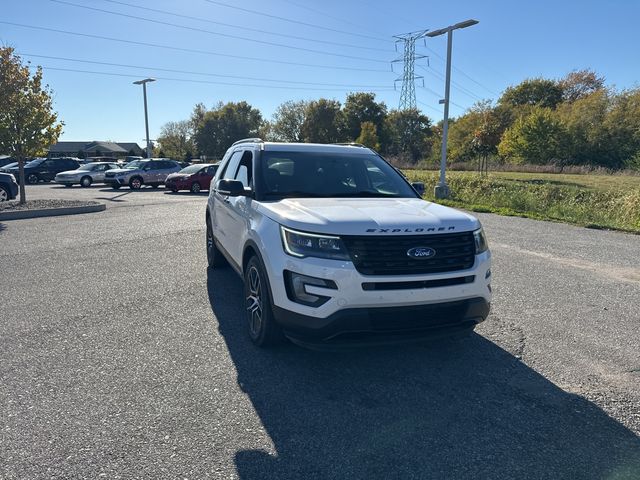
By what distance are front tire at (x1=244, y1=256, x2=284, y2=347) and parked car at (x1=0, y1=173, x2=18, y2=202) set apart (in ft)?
46.4

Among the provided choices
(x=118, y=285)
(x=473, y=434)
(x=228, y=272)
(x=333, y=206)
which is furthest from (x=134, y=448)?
(x=228, y=272)

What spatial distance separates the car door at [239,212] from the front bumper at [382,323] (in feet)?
4.21

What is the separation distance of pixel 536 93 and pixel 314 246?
77562mm

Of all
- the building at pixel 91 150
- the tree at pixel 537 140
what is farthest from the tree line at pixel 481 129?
the building at pixel 91 150

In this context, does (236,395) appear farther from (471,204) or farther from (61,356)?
(471,204)

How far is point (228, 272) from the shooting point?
6980 millimetres

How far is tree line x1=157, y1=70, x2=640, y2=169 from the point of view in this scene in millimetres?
43344

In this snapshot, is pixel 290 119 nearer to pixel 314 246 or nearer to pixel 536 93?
pixel 536 93

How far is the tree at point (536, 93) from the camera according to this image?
2734 inches

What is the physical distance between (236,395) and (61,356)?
5.65ft

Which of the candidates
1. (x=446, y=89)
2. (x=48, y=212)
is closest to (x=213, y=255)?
(x=48, y=212)

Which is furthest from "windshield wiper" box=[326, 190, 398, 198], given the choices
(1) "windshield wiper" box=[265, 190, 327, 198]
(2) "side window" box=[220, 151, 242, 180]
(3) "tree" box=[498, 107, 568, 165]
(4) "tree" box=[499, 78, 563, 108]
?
(4) "tree" box=[499, 78, 563, 108]

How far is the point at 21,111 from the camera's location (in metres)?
14.2

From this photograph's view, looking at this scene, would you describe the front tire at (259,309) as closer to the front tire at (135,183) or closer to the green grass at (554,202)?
the green grass at (554,202)
